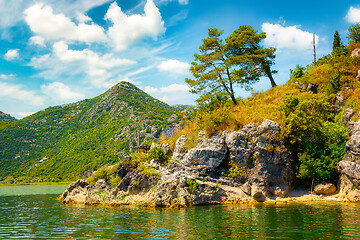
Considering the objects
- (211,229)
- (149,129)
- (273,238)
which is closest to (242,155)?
(211,229)

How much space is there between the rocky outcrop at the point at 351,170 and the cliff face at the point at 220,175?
476 centimetres

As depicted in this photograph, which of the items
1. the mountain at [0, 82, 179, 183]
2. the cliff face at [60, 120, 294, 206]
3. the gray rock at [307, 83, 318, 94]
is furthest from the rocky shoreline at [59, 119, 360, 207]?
the mountain at [0, 82, 179, 183]

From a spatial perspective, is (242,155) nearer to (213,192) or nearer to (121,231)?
(213,192)

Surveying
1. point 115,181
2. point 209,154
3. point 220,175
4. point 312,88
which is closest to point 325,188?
point 220,175

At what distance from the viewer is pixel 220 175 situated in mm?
27750

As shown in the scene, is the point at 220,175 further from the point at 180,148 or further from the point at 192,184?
the point at 180,148

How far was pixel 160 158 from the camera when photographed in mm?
32938

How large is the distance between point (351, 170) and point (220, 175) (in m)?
12.4

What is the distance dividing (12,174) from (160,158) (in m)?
149

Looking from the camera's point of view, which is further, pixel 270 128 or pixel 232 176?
pixel 270 128

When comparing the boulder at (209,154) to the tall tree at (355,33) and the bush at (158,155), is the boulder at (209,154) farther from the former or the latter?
the tall tree at (355,33)

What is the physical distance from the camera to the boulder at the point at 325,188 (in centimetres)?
2467

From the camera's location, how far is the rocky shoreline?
2461cm

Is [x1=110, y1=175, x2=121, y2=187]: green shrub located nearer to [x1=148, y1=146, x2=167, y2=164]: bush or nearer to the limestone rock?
[x1=148, y1=146, x2=167, y2=164]: bush
